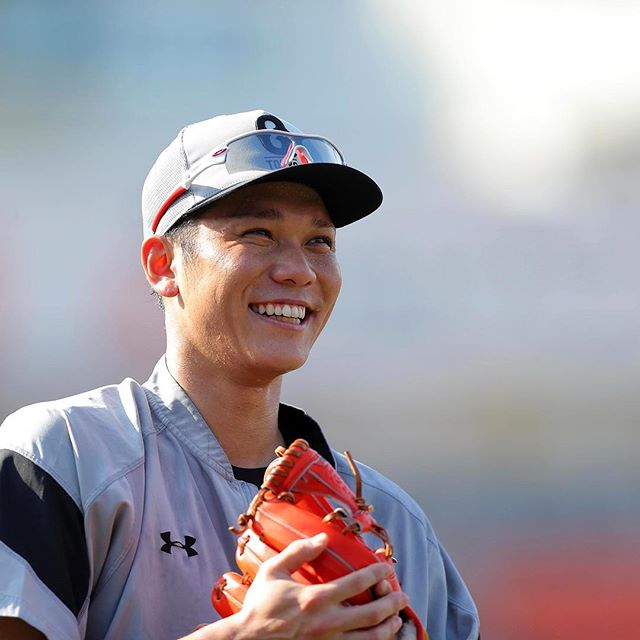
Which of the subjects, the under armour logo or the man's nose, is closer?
the under armour logo

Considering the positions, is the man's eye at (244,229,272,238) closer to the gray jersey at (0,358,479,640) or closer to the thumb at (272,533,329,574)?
the gray jersey at (0,358,479,640)

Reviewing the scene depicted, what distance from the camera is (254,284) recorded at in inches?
64.7

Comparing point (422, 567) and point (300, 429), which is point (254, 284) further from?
point (422, 567)

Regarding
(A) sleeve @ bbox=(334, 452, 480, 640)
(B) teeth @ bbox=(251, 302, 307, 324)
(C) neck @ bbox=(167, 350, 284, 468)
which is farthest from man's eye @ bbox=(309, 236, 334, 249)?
(A) sleeve @ bbox=(334, 452, 480, 640)

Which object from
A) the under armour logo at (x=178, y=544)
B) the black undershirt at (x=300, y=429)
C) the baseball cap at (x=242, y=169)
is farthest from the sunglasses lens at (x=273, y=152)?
the under armour logo at (x=178, y=544)

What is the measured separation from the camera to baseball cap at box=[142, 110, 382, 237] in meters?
1.66

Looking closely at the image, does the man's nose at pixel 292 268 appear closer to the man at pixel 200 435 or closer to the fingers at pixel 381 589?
the man at pixel 200 435

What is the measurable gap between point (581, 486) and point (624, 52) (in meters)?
1.92

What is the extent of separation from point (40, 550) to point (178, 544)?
0.23 m

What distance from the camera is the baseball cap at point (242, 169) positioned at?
1.66m

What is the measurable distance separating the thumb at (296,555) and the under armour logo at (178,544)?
33cm

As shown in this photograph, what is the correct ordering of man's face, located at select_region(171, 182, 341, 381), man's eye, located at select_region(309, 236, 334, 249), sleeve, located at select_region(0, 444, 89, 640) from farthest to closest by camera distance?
man's eye, located at select_region(309, 236, 334, 249) → man's face, located at select_region(171, 182, 341, 381) → sleeve, located at select_region(0, 444, 89, 640)

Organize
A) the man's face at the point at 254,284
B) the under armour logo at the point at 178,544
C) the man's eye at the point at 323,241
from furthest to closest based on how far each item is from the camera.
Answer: the man's eye at the point at 323,241 < the man's face at the point at 254,284 < the under armour logo at the point at 178,544

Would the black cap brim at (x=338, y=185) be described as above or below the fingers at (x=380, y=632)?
above
